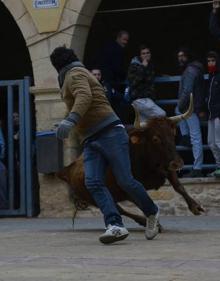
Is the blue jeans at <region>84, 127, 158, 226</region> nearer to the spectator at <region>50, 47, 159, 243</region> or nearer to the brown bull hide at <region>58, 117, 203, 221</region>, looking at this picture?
the spectator at <region>50, 47, 159, 243</region>

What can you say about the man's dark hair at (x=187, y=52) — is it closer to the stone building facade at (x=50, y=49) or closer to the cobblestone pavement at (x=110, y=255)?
the stone building facade at (x=50, y=49)

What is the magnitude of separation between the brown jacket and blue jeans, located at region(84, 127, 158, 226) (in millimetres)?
96

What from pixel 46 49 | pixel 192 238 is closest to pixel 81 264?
→ pixel 192 238

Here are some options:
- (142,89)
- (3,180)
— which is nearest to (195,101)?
(142,89)

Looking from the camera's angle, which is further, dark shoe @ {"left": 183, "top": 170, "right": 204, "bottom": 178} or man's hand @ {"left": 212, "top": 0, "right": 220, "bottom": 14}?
dark shoe @ {"left": 183, "top": 170, "right": 204, "bottom": 178}

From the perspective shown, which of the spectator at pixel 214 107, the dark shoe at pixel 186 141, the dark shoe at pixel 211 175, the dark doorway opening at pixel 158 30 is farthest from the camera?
the dark doorway opening at pixel 158 30

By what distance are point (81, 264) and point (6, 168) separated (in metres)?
7.03

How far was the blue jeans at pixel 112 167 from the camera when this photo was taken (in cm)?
800

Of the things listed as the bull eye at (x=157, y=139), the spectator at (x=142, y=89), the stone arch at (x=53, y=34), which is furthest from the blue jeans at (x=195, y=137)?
the bull eye at (x=157, y=139)

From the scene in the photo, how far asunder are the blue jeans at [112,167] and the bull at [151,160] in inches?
32.2

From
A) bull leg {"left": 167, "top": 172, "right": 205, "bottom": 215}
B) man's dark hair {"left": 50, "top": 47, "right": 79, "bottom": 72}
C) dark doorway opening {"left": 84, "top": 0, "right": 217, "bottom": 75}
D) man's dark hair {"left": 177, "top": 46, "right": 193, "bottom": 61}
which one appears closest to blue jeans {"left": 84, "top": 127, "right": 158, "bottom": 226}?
man's dark hair {"left": 50, "top": 47, "right": 79, "bottom": 72}

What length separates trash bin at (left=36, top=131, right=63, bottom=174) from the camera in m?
12.7

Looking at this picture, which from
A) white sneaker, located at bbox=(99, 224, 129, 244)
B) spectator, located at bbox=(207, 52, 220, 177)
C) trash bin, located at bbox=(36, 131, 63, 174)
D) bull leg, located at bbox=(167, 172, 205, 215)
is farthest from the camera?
trash bin, located at bbox=(36, 131, 63, 174)

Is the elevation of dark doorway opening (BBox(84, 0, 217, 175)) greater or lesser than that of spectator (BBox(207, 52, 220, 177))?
greater
